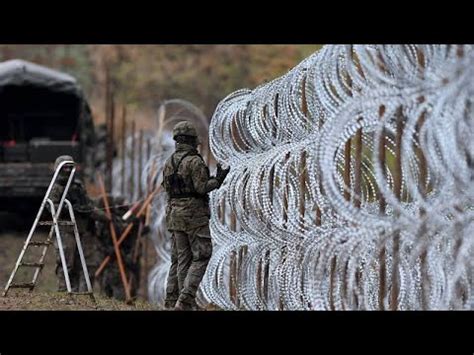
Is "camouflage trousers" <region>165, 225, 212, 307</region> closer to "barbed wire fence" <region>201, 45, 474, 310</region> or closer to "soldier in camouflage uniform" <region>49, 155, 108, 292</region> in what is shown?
"barbed wire fence" <region>201, 45, 474, 310</region>

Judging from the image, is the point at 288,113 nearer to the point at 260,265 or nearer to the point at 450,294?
the point at 260,265

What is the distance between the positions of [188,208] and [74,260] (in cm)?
441

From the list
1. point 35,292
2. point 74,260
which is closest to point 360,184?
point 35,292

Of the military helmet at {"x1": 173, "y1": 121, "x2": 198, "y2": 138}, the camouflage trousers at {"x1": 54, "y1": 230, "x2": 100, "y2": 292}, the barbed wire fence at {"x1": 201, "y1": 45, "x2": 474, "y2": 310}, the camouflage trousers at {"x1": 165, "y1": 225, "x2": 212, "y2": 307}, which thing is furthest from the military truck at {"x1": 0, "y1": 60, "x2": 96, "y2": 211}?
the military helmet at {"x1": 173, "y1": 121, "x2": 198, "y2": 138}

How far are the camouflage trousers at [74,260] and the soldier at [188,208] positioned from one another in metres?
3.45

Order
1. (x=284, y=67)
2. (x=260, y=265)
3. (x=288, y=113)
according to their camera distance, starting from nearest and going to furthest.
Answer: (x=288, y=113), (x=260, y=265), (x=284, y=67)

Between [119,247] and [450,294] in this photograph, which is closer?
[450,294]

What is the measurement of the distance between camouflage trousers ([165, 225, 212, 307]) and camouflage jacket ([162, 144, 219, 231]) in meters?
0.10

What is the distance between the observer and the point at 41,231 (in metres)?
21.7

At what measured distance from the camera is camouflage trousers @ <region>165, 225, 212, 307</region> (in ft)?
34.0

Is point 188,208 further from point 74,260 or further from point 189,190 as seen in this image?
point 74,260

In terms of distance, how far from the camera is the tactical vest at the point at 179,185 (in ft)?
34.2
